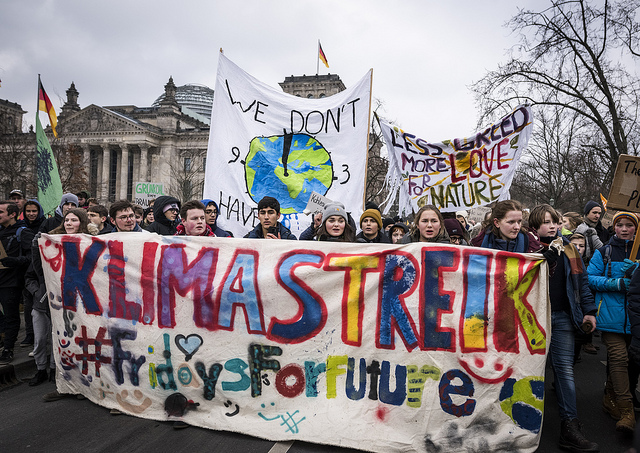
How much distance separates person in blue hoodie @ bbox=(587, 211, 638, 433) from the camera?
143 inches

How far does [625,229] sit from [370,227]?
2.31 m

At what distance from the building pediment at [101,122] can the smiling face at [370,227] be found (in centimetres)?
6324

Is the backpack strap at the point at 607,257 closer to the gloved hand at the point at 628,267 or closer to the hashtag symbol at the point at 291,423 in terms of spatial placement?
the gloved hand at the point at 628,267

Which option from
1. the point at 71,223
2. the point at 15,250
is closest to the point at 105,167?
the point at 15,250

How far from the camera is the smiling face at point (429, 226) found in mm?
3898

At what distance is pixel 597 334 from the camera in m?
7.07

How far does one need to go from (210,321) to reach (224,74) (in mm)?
3485

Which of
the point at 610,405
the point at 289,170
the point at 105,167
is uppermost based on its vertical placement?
the point at 105,167

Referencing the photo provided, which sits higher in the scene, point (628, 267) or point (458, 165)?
point (458, 165)

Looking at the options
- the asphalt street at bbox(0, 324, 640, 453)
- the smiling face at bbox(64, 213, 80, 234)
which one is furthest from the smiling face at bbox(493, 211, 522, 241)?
the smiling face at bbox(64, 213, 80, 234)

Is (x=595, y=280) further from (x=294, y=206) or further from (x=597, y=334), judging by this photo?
(x=597, y=334)

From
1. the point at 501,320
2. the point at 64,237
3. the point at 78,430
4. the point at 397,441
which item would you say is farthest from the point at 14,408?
the point at 501,320

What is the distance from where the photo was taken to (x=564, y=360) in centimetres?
335

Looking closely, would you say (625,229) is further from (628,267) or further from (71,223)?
(71,223)
